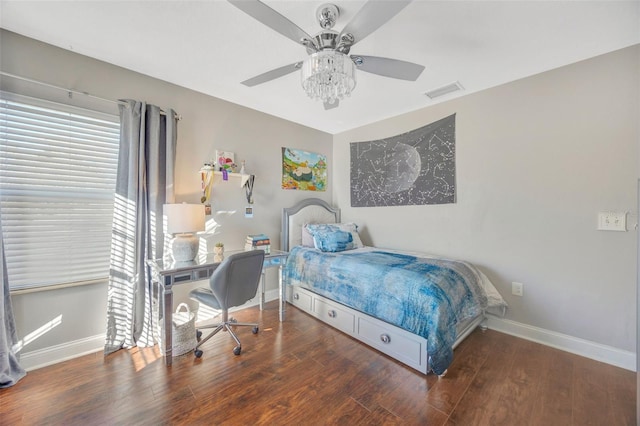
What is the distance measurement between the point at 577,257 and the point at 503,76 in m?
1.73

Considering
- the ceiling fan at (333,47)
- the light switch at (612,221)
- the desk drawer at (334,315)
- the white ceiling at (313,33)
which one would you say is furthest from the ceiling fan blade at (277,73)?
the light switch at (612,221)

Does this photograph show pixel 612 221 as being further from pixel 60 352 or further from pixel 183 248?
pixel 60 352

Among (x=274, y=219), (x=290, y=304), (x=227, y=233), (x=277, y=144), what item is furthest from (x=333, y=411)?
(x=277, y=144)

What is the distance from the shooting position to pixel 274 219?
11.0 feet

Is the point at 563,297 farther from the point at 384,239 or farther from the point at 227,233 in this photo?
the point at 227,233

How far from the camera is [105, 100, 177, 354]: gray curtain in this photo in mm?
2104

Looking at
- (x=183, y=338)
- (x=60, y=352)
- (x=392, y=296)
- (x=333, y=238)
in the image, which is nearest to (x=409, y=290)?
(x=392, y=296)

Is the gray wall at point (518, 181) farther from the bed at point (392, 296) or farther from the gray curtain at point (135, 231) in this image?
the bed at point (392, 296)

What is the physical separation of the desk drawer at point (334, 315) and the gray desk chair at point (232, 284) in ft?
2.49

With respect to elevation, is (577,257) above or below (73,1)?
below

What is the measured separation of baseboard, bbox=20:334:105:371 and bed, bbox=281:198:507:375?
183 centimetres

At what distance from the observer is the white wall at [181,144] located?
1863mm

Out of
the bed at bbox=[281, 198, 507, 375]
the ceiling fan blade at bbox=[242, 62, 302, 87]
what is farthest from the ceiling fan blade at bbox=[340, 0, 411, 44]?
the bed at bbox=[281, 198, 507, 375]

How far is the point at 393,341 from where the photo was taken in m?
2.00
